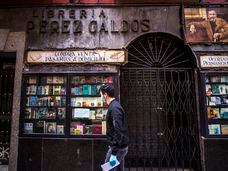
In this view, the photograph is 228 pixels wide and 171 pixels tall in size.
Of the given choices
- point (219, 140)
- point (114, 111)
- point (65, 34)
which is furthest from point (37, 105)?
point (219, 140)

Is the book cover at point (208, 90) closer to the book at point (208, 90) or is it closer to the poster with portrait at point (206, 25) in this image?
the book at point (208, 90)

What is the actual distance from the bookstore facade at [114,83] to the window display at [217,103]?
0.03 metres

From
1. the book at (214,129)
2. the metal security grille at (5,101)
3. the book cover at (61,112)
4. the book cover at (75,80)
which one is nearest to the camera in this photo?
the book at (214,129)

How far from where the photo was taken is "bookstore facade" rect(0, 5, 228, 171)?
6.39 metres

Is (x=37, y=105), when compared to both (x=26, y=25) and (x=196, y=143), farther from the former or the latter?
(x=196, y=143)

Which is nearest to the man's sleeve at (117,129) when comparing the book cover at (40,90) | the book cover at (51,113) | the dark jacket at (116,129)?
the dark jacket at (116,129)

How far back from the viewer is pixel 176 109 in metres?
6.66

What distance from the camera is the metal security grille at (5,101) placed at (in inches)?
267

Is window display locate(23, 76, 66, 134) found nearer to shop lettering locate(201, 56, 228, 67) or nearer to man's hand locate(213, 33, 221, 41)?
shop lettering locate(201, 56, 228, 67)

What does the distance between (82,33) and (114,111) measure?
3.49 m

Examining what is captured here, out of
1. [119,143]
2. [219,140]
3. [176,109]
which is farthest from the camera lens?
[176,109]

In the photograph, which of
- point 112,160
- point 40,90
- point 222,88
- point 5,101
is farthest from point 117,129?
point 5,101

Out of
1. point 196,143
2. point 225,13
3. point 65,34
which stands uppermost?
point 225,13

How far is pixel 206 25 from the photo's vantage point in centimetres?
672
